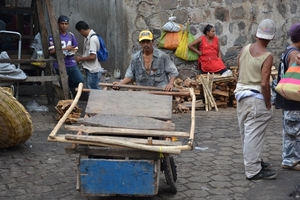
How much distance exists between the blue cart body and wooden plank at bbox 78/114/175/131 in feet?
1.64

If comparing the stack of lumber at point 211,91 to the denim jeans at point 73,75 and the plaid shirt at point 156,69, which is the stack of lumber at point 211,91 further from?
the plaid shirt at point 156,69

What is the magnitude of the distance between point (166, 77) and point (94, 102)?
1.28 meters

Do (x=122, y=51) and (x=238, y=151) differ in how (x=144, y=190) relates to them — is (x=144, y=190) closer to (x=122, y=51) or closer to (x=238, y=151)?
(x=238, y=151)

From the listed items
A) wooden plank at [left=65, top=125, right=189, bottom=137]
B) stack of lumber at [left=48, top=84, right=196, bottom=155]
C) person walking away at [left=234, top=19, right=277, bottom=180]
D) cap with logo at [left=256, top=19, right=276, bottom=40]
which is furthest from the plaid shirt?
wooden plank at [left=65, top=125, right=189, bottom=137]

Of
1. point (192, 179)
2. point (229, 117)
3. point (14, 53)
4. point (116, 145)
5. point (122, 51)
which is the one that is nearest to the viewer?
point (116, 145)

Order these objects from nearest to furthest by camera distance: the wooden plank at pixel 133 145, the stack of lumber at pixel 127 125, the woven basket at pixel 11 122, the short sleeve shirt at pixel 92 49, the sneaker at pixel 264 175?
1. the wooden plank at pixel 133 145
2. the stack of lumber at pixel 127 125
3. the sneaker at pixel 264 175
4. the woven basket at pixel 11 122
5. the short sleeve shirt at pixel 92 49

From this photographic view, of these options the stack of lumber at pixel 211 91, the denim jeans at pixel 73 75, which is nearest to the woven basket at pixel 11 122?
the denim jeans at pixel 73 75

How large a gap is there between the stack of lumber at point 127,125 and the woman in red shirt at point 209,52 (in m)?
5.53

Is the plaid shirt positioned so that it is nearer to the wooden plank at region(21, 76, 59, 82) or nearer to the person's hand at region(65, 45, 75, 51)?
the wooden plank at region(21, 76, 59, 82)

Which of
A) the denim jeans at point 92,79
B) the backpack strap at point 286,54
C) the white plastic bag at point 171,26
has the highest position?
the backpack strap at point 286,54

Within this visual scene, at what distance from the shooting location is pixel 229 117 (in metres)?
9.88

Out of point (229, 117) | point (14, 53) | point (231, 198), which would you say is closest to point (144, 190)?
point (231, 198)

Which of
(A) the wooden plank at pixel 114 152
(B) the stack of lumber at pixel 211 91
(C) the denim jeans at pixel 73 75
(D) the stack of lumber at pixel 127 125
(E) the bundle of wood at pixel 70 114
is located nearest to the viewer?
(D) the stack of lumber at pixel 127 125

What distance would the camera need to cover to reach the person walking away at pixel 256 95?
5.98m
